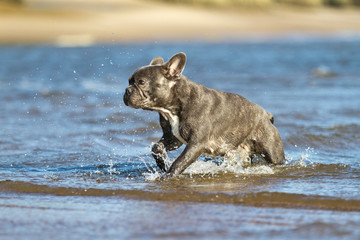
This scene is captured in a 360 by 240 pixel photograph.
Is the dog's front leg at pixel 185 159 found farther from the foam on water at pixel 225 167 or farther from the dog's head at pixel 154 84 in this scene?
the dog's head at pixel 154 84

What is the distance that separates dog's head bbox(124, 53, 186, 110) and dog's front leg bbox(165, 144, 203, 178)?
0.57 meters

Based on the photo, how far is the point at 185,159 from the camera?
263 inches

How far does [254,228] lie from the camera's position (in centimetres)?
480

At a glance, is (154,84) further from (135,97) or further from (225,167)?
(225,167)

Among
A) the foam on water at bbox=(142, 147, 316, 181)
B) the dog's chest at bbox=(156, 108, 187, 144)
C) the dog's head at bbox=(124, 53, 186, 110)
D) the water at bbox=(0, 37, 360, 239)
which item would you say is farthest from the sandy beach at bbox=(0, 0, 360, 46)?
the dog's head at bbox=(124, 53, 186, 110)

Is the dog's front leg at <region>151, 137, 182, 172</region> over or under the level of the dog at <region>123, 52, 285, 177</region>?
under

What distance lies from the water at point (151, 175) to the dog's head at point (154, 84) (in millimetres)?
905

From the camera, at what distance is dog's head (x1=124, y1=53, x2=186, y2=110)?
6.50 m

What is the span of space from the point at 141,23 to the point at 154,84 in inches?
1554

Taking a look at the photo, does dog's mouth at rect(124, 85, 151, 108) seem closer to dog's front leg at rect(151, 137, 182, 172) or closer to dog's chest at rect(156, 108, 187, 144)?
dog's chest at rect(156, 108, 187, 144)

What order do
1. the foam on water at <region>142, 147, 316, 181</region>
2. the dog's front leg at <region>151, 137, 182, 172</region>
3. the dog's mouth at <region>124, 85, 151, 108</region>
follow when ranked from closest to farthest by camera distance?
the dog's mouth at <region>124, 85, 151, 108</region> < the dog's front leg at <region>151, 137, 182, 172</region> < the foam on water at <region>142, 147, 316, 181</region>

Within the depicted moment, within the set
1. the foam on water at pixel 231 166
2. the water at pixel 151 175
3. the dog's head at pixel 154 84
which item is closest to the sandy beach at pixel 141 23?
the water at pixel 151 175

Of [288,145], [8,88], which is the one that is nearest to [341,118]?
[288,145]

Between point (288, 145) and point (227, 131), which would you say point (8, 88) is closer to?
point (288, 145)
